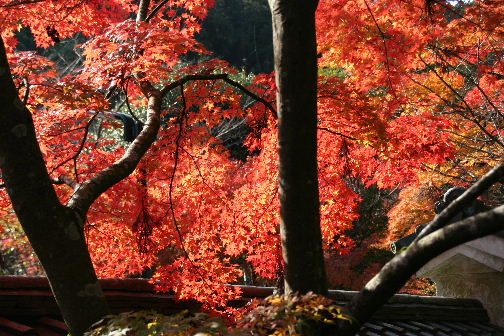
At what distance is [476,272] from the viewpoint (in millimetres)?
5332

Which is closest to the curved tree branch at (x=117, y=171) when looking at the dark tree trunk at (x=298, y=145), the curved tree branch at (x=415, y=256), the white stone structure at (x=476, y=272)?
the dark tree trunk at (x=298, y=145)

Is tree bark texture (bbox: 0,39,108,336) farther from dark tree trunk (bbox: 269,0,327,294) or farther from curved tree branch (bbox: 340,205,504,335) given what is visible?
curved tree branch (bbox: 340,205,504,335)

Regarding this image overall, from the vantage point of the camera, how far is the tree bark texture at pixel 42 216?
108 inches

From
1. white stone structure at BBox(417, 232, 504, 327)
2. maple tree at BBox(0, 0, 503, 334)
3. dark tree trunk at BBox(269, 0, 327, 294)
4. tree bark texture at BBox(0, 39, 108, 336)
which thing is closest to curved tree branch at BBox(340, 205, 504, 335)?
dark tree trunk at BBox(269, 0, 327, 294)

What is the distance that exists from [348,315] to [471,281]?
11.8 ft

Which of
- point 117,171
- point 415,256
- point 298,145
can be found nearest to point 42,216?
point 117,171

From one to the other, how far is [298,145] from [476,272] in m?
3.40

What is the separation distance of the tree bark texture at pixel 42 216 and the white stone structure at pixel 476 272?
3.82m

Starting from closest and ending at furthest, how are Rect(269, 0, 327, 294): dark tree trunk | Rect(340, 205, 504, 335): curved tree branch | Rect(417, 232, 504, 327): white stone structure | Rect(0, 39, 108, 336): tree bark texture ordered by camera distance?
Rect(340, 205, 504, 335): curved tree branch
Rect(0, 39, 108, 336): tree bark texture
Rect(269, 0, 327, 294): dark tree trunk
Rect(417, 232, 504, 327): white stone structure

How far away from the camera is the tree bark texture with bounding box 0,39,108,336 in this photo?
8.98ft

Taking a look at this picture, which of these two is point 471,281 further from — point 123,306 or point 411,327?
point 123,306

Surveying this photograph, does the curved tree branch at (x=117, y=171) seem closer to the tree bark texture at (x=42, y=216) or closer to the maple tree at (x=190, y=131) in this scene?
the maple tree at (x=190, y=131)

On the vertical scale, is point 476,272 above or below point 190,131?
below

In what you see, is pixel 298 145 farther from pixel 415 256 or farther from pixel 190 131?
pixel 190 131
